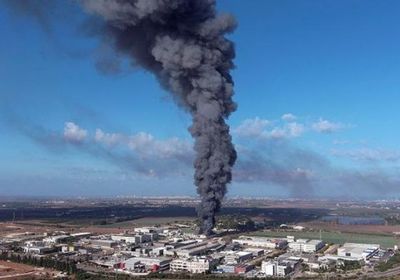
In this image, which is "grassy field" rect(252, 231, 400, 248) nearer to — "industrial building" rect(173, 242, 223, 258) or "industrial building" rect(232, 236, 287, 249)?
"industrial building" rect(232, 236, 287, 249)

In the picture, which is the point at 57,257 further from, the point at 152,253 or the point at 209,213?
the point at 209,213

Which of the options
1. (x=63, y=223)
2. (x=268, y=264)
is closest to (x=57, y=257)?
(x=268, y=264)

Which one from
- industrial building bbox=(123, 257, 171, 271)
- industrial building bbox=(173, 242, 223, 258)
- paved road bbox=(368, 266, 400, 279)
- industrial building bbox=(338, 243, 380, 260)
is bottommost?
paved road bbox=(368, 266, 400, 279)

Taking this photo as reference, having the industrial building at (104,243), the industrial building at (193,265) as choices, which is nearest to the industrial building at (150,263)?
the industrial building at (193,265)

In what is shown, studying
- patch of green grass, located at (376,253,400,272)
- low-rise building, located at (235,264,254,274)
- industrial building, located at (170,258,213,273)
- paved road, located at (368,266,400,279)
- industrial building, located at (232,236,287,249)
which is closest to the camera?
paved road, located at (368,266,400,279)

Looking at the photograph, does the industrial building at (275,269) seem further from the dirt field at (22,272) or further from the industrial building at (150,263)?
the dirt field at (22,272)

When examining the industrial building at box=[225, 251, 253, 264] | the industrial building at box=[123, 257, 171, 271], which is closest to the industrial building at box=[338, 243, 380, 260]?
the industrial building at box=[225, 251, 253, 264]

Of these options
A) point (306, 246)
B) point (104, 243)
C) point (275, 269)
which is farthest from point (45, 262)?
point (306, 246)

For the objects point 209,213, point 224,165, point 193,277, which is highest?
point 224,165
